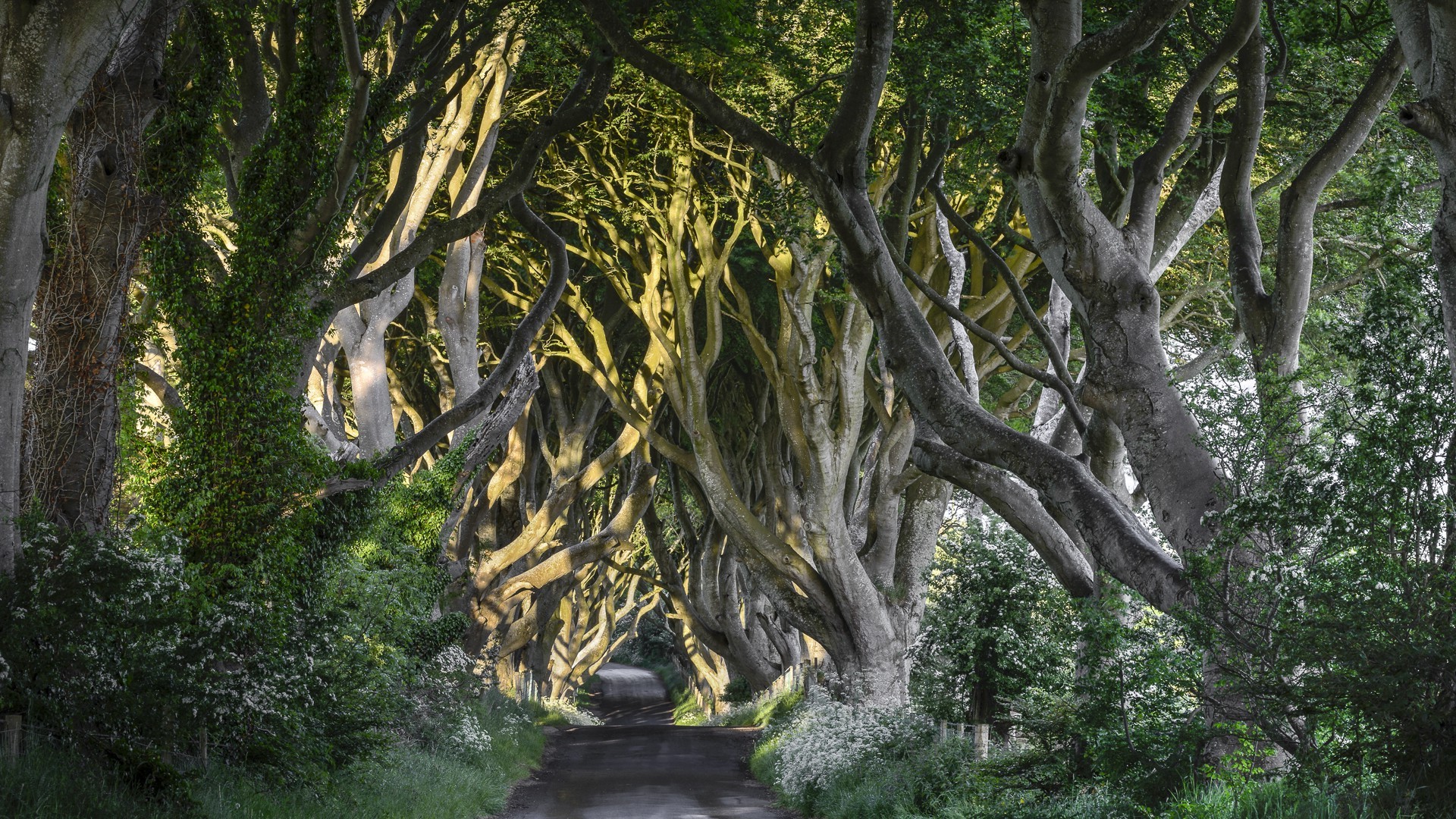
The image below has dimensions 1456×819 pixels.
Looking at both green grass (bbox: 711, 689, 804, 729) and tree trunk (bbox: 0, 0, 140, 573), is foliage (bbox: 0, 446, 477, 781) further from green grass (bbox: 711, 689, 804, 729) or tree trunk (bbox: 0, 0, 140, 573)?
green grass (bbox: 711, 689, 804, 729)

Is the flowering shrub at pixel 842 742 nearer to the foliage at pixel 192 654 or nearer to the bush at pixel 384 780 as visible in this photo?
the bush at pixel 384 780

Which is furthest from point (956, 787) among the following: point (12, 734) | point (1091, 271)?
point (12, 734)

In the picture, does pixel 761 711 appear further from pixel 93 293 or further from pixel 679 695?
pixel 679 695

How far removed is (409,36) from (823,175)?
15.5ft

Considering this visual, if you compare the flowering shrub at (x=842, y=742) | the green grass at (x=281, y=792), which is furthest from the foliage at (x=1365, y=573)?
the flowering shrub at (x=842, y=742)

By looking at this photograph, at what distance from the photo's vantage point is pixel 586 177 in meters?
18.8

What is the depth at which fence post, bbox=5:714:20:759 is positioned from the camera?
6293 mm

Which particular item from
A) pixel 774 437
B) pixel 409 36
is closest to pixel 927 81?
A: pixel 409 36

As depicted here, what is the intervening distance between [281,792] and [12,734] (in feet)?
8.31

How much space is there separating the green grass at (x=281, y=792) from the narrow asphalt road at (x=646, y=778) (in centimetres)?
65

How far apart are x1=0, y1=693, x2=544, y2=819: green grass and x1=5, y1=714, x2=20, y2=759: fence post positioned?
112 millimetres

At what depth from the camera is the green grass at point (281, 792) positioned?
235 inches

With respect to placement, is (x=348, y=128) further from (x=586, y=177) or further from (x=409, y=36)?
(x=586, y=177)

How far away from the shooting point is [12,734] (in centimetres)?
636
